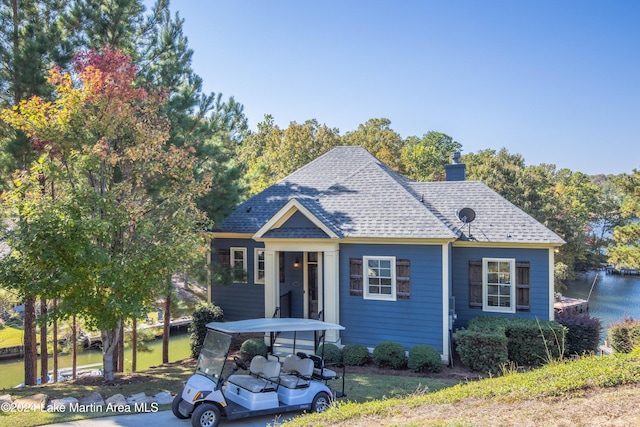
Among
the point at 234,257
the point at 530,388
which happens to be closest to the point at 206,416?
the point at 530,388

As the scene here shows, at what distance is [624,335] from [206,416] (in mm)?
13025

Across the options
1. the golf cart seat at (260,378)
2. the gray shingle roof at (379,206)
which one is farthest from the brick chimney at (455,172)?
the golf cart seat at (260,378)

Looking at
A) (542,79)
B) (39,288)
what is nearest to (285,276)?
(39,288)

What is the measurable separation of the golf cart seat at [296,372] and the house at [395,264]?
4524 mm

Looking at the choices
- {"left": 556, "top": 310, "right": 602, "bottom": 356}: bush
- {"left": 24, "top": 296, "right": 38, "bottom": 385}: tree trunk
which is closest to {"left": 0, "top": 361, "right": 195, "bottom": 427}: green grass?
{"left": 24, "top": 296, "right": 38, "bottom": 385}: tree trunk

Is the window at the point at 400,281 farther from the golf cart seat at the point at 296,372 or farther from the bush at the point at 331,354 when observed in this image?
the golf cart seat at the point at 296,372

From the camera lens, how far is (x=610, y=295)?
127ft

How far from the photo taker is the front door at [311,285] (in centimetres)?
1512

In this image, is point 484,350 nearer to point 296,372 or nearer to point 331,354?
point 331,354

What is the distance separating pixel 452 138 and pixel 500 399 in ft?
237

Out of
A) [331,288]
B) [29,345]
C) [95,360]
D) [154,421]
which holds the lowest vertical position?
[95,360]

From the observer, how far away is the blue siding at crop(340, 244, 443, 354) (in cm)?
1277

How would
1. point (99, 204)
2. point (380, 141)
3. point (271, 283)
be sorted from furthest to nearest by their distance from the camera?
point (380, 141), point (271, 283), point (99, 204)

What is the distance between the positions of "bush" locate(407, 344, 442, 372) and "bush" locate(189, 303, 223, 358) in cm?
657
